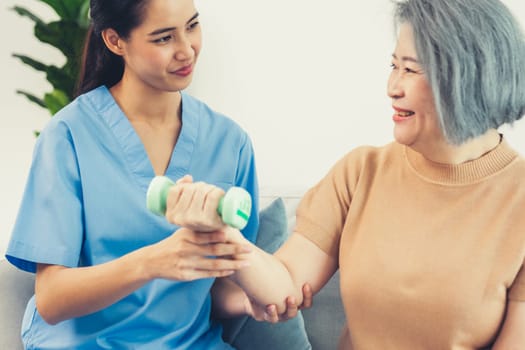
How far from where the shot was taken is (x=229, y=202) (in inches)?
34.0

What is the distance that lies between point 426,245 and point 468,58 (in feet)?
1.06

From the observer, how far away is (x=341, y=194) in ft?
4.17

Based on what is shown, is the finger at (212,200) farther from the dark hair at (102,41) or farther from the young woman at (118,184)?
the dark hair at (102,41)

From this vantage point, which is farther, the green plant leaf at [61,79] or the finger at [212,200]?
the green plant leaf at [61,79]

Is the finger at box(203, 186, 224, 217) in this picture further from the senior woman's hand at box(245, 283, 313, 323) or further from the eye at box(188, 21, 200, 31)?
the eye at box(188, 21, 200, 31)

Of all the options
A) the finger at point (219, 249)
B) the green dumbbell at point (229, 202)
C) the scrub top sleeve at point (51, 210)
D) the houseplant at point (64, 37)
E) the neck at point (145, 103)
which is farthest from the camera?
the houseplant at point (64, 37)

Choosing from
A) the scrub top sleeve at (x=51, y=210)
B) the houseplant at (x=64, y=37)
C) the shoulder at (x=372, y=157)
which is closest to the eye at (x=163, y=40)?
the scrub top sleeve at (x=51, y=210)

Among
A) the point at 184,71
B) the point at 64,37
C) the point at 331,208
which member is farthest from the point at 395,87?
the point at 64,37

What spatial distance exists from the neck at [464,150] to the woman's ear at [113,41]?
1.97 feet

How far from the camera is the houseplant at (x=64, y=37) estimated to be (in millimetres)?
1987

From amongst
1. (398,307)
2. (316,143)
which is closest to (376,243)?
(398,307)

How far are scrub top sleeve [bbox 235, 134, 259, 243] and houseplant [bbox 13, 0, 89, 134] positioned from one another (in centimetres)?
85

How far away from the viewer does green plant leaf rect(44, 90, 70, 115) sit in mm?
2041

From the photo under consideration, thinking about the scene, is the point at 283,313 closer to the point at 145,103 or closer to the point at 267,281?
the point at 267,281
